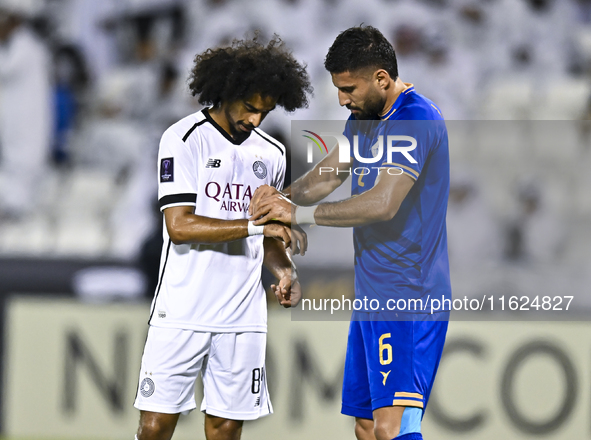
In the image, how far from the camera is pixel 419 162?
3156 mm

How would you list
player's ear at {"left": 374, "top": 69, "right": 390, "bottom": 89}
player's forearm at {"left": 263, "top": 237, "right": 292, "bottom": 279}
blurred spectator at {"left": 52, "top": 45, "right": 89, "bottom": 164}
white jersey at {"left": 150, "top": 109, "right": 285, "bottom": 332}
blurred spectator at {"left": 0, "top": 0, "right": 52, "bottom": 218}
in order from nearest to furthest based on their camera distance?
1. player's ear at {"left": 374, "top": 69, "right": 390, "bottom": 89}
2. white jersey at {"left": 150, "top": 109, "right": 285, "bottom": 332}
3. player's forearm at {"left": 263, "top": 237, "right": 292, "bottom": 279}
4. blurred spectator at {"left": 0, "top": 0, "right": 52, "bottom": 218}
5. blurred spectator at {"left": 52, "top": 45, "right": 89, "bottom": 164}

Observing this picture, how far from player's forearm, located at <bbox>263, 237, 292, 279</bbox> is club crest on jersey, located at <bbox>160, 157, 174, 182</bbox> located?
2.16ft

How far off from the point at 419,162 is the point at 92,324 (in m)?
3.44

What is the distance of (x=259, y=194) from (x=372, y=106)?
2.15 ft

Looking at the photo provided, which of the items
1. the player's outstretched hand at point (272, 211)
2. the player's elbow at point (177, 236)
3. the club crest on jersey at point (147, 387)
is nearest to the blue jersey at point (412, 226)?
the player's outstretched hand at point (272, 211)

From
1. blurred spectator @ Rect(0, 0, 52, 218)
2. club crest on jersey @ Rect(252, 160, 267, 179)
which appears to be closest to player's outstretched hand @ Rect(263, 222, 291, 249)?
club crest on jersey @ Rect(252, 160, 267, 179)

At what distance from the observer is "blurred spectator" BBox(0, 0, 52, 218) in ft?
24.2

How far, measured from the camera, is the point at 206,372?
355cm

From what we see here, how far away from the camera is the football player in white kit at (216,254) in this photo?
3.37m

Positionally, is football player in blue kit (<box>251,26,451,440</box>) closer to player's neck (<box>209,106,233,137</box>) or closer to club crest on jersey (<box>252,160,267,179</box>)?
club crest on jersey (<box>252,160,267,179</box>)

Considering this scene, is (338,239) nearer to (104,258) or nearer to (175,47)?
(104,258)

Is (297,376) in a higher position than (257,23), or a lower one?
lower

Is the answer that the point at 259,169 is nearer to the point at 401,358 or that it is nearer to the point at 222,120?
the point at 222,120

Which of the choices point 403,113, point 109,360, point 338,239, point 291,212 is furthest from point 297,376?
point 403,113
